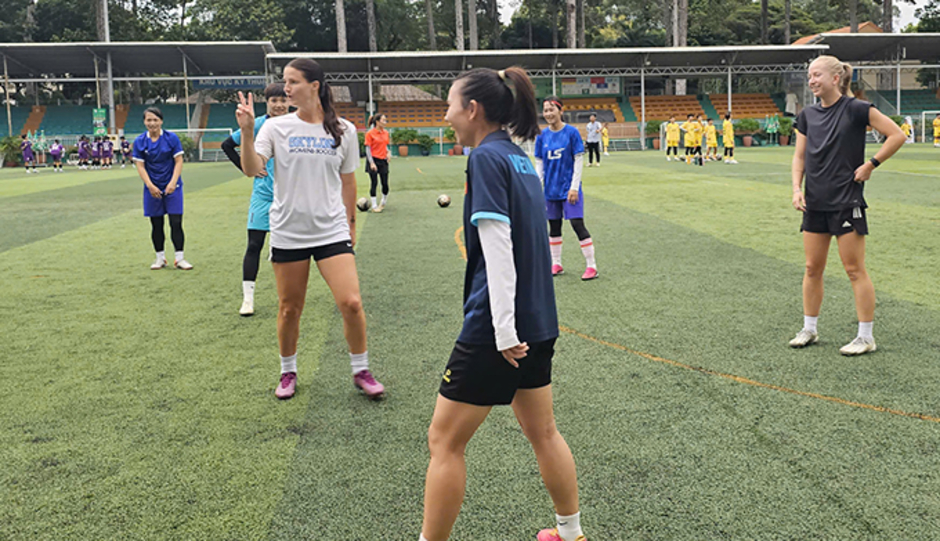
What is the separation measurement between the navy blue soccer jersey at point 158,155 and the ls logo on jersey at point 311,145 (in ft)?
16.5

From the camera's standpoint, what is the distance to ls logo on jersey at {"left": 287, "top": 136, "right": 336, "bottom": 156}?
4492 millimetres

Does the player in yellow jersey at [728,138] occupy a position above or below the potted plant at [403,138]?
below

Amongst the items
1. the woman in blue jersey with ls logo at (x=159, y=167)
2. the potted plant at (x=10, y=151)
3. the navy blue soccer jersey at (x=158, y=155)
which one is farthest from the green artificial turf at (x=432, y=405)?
the potted plant at (x=10, y=151)

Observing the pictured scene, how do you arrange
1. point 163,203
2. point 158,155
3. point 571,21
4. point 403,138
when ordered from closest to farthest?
point 158,155, point 163,203, point 403,138, point 571,21

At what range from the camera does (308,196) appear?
452 cm

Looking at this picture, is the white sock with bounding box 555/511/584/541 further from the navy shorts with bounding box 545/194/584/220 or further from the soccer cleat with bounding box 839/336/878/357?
the navy shorts with bounding box 545/194/584/220

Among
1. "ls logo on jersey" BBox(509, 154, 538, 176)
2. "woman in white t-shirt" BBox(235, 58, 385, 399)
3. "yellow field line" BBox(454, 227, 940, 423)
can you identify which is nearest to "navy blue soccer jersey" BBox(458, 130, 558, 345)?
"ls logo on jersey" BBox(509, 154, 538, 176)

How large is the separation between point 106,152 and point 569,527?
37054 millimetres

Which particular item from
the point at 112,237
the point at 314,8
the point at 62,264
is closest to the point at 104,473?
the point at 62,264

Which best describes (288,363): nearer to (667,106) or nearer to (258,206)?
(258,206)

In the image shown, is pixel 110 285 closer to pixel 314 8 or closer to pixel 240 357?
pixel 240 357

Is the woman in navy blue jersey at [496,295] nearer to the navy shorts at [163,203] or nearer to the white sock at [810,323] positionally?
the white sock at [810,323]

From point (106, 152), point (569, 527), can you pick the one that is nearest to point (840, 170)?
point (569, 527)

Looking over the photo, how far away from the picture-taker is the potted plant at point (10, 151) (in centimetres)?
→ 3888
